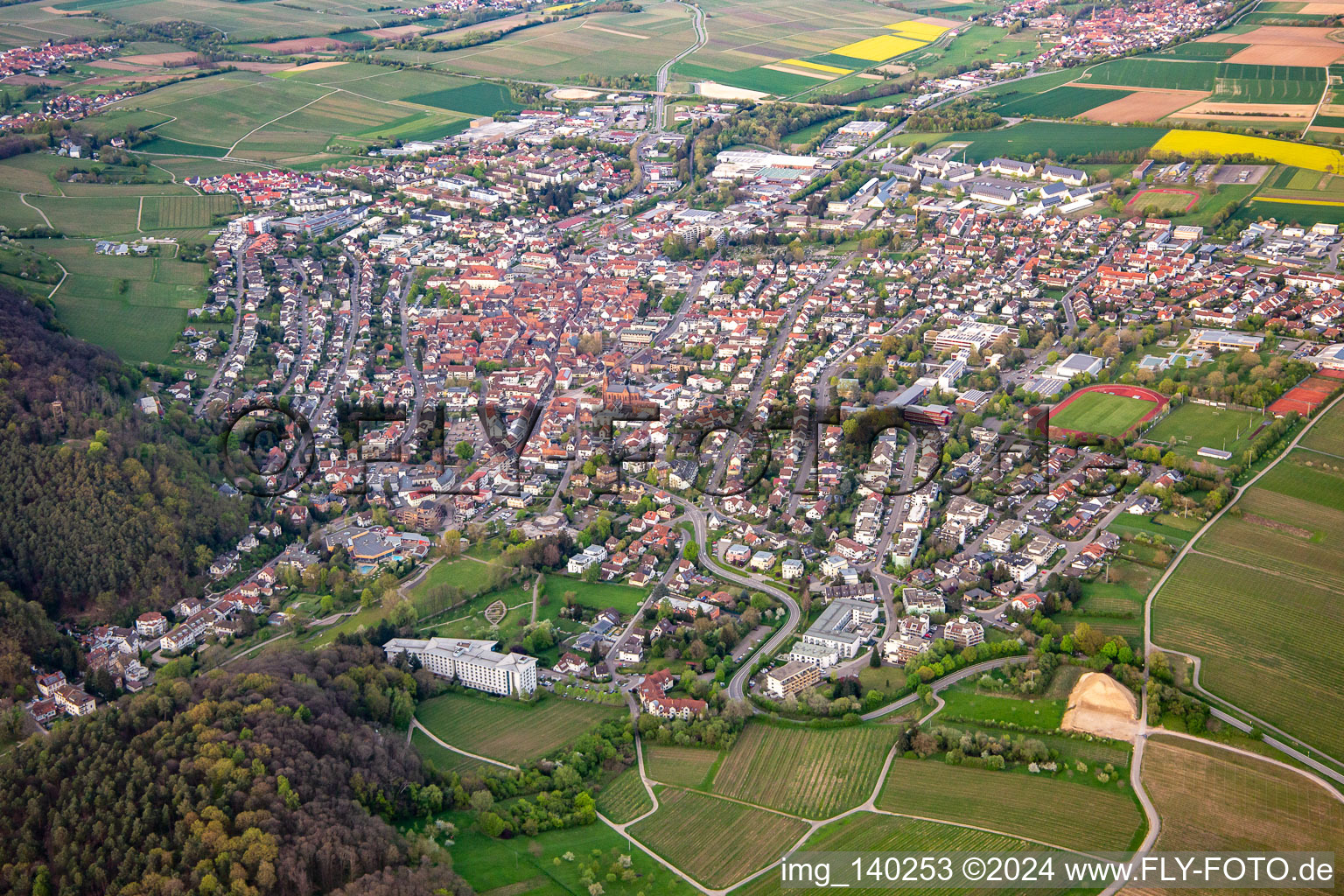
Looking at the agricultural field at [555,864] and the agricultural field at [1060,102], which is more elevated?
the agricultural field at [1060,102]

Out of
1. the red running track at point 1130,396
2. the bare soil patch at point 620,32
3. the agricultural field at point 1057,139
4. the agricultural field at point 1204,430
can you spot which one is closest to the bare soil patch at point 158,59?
the bare soil patch at point 620,32

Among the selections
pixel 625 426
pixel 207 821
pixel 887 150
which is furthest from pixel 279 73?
pixel 207 821

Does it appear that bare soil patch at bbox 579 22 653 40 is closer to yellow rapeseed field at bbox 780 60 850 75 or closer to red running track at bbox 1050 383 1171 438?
yellow rapeseed field at bbox 780 60 850 75

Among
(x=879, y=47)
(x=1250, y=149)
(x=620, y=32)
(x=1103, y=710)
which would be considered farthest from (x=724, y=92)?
(x=1103, y=710)

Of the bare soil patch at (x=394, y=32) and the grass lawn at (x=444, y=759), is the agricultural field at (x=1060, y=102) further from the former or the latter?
the grass lawn at (x=444, y=759)

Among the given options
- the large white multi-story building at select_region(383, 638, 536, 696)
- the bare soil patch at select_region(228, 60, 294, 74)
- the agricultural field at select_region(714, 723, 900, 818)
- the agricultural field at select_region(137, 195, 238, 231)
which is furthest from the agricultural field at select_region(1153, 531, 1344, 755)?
the bare soil patch at select_region(228, 60, 294, 74)

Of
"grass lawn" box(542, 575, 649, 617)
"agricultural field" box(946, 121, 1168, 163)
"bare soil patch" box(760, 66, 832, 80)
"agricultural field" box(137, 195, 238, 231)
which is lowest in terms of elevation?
"grass lawn" box(542, 575, 649, 617)

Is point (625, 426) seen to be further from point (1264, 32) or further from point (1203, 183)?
point (1264, 32)
